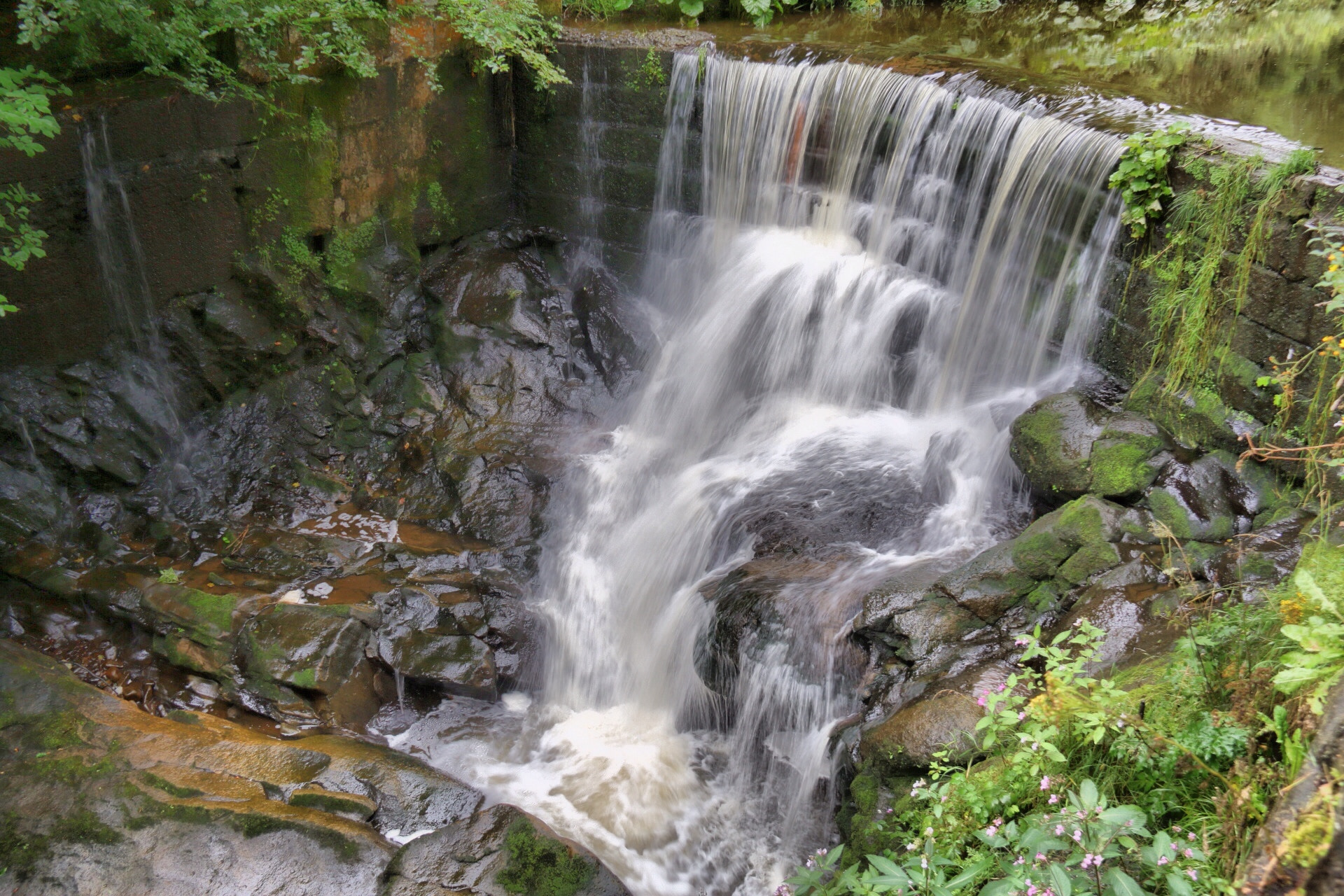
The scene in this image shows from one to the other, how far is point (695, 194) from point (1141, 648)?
17.7 ft

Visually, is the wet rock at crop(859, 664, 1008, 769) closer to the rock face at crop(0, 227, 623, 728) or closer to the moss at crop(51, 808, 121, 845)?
the rock face at crop(0, 227, 623, 728)

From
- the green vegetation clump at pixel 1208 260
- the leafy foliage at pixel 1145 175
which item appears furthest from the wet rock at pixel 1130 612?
the leafy foliage at pixel 1145 175

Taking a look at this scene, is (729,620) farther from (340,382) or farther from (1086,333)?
(340,382)

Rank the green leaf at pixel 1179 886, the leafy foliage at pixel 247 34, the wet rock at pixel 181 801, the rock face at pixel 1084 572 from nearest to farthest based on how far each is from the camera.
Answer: the green leaf at pixel 1179 886 → the wet rock at pixel 181 801 → the rock face at pixel 1084 572 → the leafy foliage at pixel 247 34

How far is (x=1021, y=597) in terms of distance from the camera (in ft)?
15.0

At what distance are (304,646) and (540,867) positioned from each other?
7.34 ft

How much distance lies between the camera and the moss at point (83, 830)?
3.75m

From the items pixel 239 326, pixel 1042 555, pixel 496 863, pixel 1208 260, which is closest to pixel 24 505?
pixel 239 326

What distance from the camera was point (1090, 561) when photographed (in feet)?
14.7

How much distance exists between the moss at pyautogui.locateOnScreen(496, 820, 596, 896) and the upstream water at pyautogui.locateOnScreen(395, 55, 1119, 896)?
0.65 meters

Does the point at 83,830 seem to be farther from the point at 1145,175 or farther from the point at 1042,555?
the point at 1145,175

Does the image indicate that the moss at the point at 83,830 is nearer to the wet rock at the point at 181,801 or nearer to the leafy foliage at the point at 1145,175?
the wet rock at the point at 181,801

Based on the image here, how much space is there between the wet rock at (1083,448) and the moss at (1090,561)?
0.45 metres

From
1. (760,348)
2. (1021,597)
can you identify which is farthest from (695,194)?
(1021,597)
